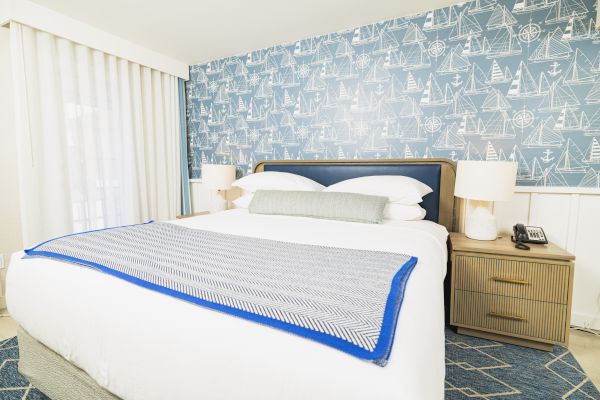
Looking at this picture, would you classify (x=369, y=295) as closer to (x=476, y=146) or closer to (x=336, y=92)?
(x=476, y=146)

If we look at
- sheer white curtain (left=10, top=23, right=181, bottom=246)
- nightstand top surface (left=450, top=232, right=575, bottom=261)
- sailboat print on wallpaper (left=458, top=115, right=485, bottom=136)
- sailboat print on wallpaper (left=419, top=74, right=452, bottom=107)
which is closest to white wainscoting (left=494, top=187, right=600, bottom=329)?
nightstand top surface (left=450, top=232, right=575, bottom=261)

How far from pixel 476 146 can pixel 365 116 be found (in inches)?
36.0

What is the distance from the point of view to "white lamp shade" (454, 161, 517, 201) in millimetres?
1858

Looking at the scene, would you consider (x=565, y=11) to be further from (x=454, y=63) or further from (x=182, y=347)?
(x=182, y=347)

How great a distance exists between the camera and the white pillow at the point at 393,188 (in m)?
2.15

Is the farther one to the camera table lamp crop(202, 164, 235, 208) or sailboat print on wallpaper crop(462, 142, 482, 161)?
table lamp crop(202, 164, 235, 208)

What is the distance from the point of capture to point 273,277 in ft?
3.31

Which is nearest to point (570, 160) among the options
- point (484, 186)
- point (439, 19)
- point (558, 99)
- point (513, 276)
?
point (558, 99)

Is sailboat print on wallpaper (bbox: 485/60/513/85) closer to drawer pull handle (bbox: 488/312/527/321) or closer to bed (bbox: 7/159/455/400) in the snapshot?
bed (bbox: 7/159/455/400)

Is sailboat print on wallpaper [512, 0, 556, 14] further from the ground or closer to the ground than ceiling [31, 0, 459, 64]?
closer to the ground

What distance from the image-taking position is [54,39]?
251 cm

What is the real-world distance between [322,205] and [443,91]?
52.3 inches

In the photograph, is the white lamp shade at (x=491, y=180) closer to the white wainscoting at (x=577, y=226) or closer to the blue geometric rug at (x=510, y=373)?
the white wainscoting at (x=577, y=226)

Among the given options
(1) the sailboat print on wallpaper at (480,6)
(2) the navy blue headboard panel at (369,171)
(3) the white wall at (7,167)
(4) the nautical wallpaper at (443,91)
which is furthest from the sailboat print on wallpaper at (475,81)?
(3) the white wall at (7,167)
